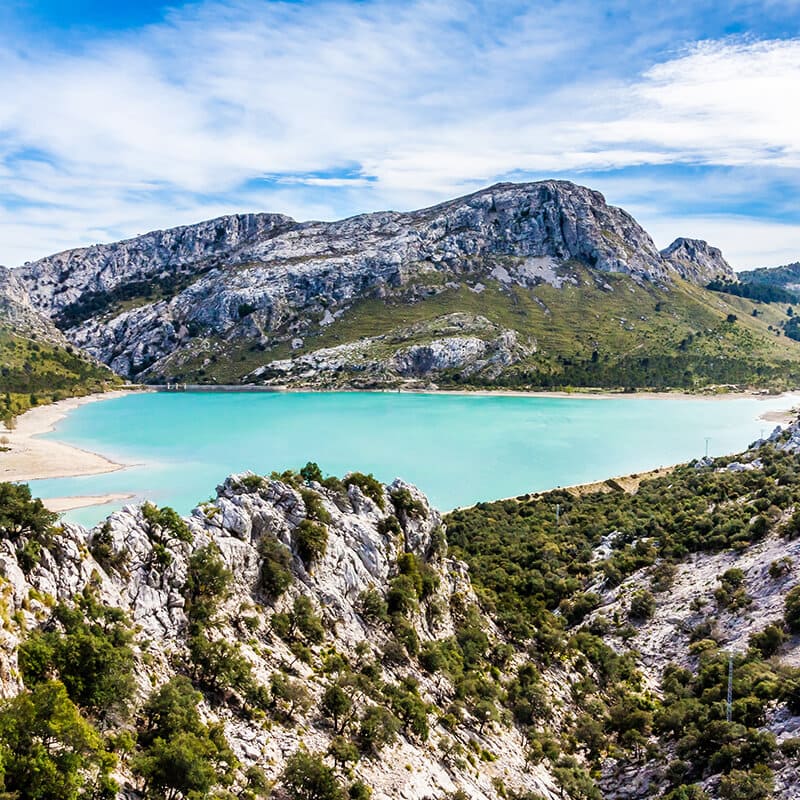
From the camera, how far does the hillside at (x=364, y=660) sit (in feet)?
57.8

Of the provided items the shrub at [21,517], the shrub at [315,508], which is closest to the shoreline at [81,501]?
the shrub at [315,508]

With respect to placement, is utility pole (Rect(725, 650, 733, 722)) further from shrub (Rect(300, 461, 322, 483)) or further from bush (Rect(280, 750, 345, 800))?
shrub (Rect(300, 461, 322, 483))

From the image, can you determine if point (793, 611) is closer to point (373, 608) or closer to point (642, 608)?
point (642, 608)

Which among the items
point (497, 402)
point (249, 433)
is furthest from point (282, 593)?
point (497, 402)

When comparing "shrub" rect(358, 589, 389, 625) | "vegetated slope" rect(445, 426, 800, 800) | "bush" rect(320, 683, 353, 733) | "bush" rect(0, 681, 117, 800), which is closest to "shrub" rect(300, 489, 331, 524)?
"shrub" rect(358, 589, 389, 625)

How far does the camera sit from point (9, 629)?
17.1 meters

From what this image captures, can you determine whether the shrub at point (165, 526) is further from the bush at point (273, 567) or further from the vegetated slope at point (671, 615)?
the vegetated slope at point (671, 615)

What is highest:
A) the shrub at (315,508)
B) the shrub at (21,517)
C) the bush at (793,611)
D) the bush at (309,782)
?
the shrub at (21,517)

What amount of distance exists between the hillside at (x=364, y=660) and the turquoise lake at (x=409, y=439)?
38.3 metres

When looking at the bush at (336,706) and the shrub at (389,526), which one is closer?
the bush at (336,706)

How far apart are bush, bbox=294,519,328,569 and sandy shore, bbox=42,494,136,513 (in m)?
47.6

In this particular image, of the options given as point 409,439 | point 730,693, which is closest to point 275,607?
point 730,693

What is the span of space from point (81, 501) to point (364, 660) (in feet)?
180

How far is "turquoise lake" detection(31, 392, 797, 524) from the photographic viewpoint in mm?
86938
